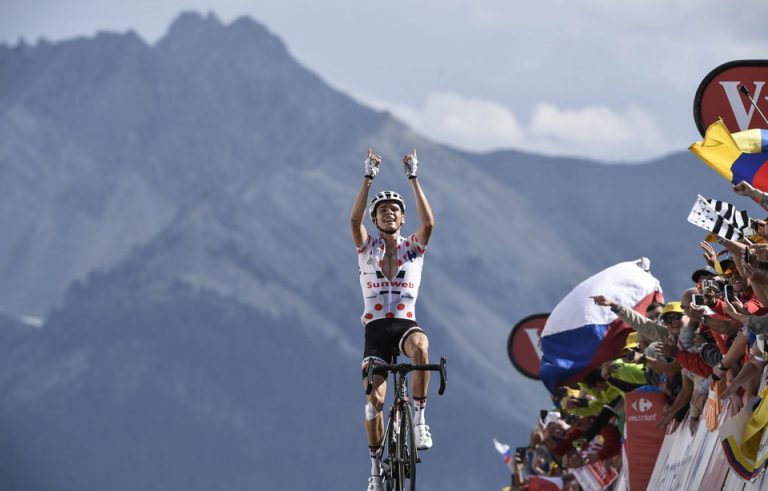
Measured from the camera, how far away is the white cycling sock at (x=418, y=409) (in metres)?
15.6

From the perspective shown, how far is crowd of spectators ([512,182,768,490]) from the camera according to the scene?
1460cm

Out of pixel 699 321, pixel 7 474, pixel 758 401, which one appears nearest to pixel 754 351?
pixel 758 401

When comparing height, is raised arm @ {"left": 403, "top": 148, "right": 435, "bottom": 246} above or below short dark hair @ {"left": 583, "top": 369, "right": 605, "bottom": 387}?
below

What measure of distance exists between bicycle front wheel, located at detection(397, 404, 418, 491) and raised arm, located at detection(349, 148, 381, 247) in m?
1.83

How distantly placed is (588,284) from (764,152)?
694cm

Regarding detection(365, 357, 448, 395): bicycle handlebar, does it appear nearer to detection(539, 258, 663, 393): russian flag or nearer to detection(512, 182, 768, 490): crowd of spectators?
detection(512, 182, 768, 490): crowd of spectators

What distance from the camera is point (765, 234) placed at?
50.3 ft

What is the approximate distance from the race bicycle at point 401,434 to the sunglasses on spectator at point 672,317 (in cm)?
368

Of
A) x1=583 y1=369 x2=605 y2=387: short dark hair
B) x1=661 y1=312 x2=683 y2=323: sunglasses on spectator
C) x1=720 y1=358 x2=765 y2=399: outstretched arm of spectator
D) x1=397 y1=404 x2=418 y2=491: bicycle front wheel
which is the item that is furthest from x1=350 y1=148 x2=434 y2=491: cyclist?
x1=583 y1=369 x2=605 y2=387: short dark hair

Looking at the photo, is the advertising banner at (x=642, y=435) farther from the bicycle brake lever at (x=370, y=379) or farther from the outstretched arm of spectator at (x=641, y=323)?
the bicycle brake lever at (x=370, y=379)

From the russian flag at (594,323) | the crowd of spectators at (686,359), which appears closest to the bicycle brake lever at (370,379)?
the crowd of spectators at (686,359)

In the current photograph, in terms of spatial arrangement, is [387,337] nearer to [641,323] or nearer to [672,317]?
[672,317]

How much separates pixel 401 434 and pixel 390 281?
1.68 metres

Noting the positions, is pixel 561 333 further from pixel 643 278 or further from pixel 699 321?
pixel 699 321
